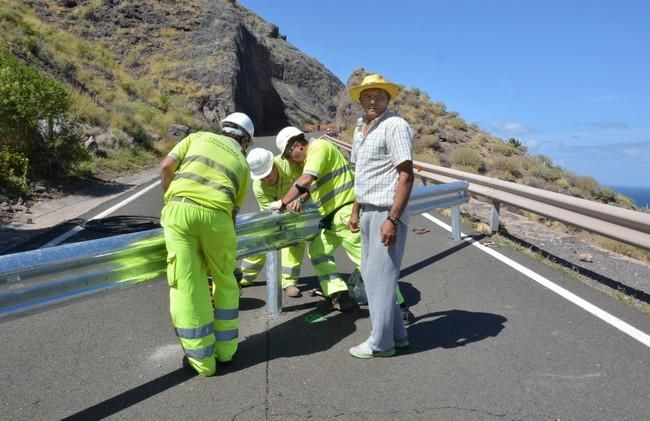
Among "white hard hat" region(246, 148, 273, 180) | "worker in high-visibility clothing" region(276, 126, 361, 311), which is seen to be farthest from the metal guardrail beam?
"worker in high-visibility clothing" region(276, 126, 361, 311)

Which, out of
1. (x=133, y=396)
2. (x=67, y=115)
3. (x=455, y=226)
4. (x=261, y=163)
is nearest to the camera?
(x=133, y=396)

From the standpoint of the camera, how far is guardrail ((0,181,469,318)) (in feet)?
10.6

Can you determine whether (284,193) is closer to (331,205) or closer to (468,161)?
(331,205)

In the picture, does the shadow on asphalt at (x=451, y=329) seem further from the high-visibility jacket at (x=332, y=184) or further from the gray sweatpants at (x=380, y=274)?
the high-visibility jacket at (x=332, y=184)

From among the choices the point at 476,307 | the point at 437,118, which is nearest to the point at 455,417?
the point at 476,307

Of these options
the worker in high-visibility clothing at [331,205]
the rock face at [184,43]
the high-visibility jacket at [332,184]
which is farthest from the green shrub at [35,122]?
the rock face at [184,43]

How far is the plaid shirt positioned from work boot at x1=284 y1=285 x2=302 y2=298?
2.00 m

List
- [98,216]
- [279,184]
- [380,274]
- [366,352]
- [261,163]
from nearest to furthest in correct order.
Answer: [380,274], [366,352], [261,163], [279,184], [98,216]

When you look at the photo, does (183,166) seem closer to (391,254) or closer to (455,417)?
(391,254)

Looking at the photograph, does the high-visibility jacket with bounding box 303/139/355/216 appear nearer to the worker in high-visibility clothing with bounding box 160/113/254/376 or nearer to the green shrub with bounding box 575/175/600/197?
the worker in high-visibility clothing with bounding box 160/113/254/376

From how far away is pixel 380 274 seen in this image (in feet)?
13.0

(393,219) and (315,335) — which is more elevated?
(393,219)

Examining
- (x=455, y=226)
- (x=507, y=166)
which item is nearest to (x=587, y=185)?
(x=507, y=166)

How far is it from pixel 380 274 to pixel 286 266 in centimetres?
210
